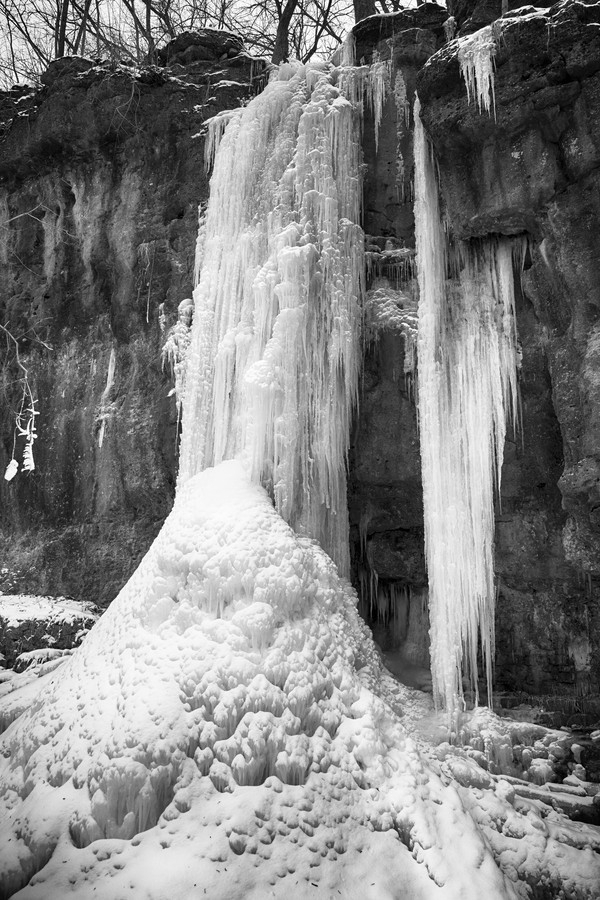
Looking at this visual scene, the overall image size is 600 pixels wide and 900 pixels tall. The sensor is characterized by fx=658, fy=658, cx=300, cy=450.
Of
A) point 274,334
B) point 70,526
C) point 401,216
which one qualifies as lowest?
point 70,526

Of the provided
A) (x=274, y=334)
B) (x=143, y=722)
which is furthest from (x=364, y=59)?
(x=143, y=722)

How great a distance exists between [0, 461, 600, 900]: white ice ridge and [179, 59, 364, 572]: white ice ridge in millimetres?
1273

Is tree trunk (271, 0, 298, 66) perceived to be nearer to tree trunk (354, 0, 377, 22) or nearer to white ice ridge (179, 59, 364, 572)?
tree trunk (354, 0, 377, 22)

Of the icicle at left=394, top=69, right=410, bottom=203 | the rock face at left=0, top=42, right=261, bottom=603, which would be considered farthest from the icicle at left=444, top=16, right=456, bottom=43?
the rock face at left=0, top=42, right=261, bottom=603

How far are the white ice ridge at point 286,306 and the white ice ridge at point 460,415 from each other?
3.04ft

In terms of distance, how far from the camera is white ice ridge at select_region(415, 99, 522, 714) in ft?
21.7

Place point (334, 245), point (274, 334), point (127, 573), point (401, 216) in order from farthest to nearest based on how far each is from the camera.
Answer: point (127, 573), point (401, 216), point (334, 245), point (274, 334)

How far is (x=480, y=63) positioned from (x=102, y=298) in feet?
19.5

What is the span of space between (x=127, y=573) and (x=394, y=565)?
361 cm

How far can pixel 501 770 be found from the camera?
19.1 feet

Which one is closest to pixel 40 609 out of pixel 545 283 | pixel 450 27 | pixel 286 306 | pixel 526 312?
pixel 286 306

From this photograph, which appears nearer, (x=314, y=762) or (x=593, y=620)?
(x=314, y=762)

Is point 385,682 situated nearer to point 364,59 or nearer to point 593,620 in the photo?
point 593,620

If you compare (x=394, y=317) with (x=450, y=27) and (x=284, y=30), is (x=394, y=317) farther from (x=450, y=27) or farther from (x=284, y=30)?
(x=284, y=30)
